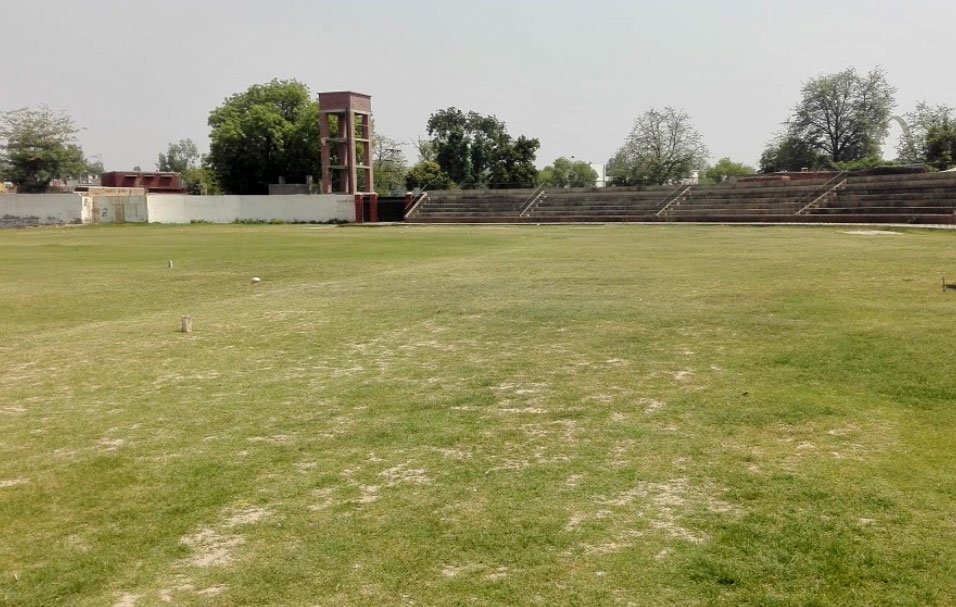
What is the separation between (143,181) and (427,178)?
32469 millimetres

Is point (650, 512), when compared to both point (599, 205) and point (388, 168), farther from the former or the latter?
point (388, 168)

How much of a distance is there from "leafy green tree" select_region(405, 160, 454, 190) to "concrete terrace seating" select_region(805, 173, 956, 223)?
134 feet

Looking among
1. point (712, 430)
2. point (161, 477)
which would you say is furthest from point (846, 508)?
point (161, 477)

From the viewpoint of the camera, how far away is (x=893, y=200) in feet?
133

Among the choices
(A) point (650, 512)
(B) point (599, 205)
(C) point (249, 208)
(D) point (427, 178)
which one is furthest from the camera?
(D) point (427, 178)

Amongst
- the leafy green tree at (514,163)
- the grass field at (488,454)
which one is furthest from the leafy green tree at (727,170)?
the grass field at (488,454)

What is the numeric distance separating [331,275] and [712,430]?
44.8 ft

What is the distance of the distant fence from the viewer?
2306 inches

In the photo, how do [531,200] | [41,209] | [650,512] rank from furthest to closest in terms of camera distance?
[41,209]
[531,200]
[650,512]

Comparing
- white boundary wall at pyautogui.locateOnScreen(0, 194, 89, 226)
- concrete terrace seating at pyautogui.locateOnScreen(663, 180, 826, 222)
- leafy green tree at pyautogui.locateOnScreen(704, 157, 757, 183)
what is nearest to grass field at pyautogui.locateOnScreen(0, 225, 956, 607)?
concrete terrace seating at pyautogui.locateOnScreen(663, 180, 826, 222)

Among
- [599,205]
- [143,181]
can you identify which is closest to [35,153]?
[143,181]

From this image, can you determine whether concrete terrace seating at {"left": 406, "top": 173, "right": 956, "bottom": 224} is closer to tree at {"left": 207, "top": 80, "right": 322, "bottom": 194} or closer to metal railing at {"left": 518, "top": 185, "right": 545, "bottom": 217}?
metal railing at {"left": 518, "top": 185, "right": 545, "bottom": 217}

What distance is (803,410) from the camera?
6.27 m

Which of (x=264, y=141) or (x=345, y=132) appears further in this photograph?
(x=264, y=141)
